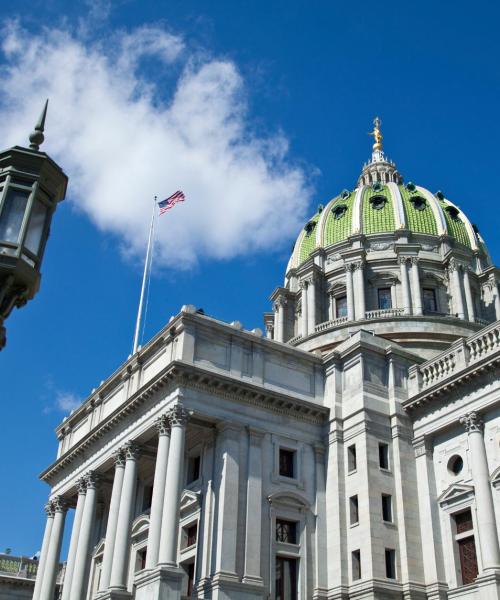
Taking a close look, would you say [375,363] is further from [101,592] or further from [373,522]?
[101,592]

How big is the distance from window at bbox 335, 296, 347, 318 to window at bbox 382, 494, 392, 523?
2169cm

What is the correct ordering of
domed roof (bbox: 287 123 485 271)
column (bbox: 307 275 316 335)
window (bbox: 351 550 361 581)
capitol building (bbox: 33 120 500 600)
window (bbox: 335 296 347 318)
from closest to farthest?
capitol building (bbox: 33 120 500 600)
window (bbox: 351 550 361 581)
column (bbox: 307 275 316 335)
window (bbox: 335 296 347 318)
domed roof (bbox: 287 123 485 271)

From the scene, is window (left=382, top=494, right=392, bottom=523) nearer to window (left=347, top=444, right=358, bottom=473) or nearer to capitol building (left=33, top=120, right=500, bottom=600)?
capitol building (left=33, top=120, right=500, bottom=600)

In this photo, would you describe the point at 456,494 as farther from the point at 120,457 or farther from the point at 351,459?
the point at 120,457

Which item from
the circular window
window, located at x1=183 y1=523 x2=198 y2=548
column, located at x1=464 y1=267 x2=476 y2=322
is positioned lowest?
window, located at x1=183 y1=523 x2=198 y2=548

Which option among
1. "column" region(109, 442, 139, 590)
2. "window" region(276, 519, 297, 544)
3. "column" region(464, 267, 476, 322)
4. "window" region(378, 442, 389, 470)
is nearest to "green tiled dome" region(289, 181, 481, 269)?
"column" region(464, 267, 476, 322)

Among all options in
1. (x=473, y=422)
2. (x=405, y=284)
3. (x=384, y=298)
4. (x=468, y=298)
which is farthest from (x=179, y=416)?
(x=468, y=298)

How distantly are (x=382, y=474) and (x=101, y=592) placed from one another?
574 inches

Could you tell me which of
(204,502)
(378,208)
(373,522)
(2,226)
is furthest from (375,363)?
(2,226)

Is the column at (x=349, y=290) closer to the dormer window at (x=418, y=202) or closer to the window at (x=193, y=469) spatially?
the dormer window at (x=418, y=202)

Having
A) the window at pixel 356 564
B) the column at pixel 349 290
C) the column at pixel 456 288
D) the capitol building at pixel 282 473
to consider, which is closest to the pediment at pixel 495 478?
the capitol building at pixel 282 473

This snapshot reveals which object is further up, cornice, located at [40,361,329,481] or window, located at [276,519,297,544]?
cornice, located at [40,361,329,481]

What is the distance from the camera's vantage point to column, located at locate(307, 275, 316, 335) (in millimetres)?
55594

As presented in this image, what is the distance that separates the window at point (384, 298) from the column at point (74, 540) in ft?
83.2
